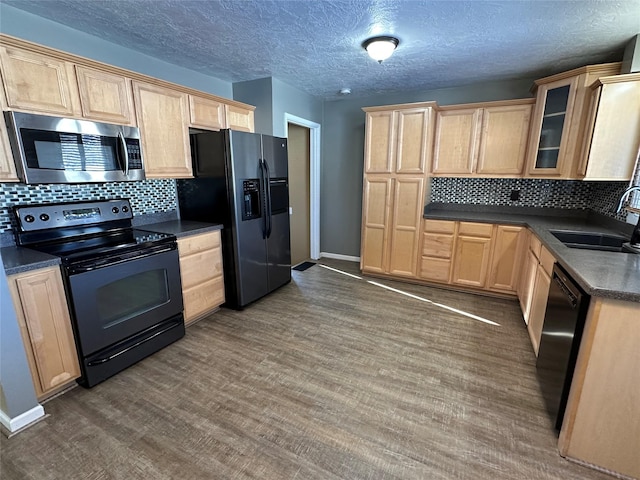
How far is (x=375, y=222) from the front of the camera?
13.0 feet

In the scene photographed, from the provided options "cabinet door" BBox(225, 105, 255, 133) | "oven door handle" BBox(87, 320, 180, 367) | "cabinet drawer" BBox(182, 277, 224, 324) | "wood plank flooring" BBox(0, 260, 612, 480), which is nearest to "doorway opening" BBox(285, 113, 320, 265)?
"cabinet door" BBox(225, 105, 255, 133)

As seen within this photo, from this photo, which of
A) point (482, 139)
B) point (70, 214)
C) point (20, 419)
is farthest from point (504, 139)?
point (20, 419)

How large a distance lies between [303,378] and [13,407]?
1653 millimetres

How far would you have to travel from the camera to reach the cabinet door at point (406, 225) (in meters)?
3.65

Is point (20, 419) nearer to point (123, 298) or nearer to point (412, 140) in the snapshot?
point (123, 298)

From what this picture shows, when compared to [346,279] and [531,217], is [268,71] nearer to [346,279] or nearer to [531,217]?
[346,279]

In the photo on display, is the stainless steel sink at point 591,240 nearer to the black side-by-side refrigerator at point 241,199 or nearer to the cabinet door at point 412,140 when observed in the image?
the cabinet door at point 412,140

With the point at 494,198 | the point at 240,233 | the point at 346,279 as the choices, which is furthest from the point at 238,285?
the point at 494,198

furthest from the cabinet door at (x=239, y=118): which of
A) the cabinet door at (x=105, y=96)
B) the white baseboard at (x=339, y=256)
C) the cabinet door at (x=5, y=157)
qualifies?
the white baseboard at (x=339, y=256)

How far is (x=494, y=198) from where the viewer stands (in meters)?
→ 3.72

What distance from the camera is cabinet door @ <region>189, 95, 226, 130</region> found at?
111 inches

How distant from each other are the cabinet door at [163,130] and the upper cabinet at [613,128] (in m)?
3.63

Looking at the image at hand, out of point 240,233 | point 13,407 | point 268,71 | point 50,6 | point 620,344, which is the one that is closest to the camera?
point 620,344

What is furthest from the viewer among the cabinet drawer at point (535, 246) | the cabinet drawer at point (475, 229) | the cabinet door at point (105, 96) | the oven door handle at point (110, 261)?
the cabinet drawer at point (475, 229)
